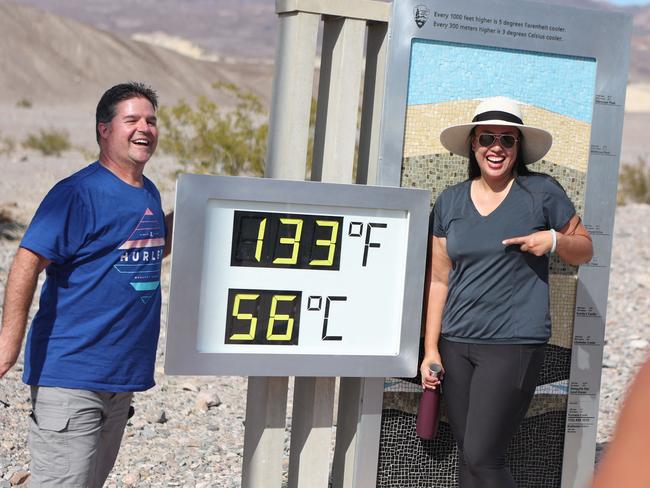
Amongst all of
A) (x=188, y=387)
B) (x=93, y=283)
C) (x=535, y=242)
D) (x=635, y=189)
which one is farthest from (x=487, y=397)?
(x=635, y=189)

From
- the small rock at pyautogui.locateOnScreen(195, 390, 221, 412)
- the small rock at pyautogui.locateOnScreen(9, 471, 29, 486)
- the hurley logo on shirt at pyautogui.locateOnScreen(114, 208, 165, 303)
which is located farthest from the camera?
the small rock at pyautogui.locateOnScreen(195, 390, 221, 412)

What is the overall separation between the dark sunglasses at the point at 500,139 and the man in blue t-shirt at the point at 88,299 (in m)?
1.22

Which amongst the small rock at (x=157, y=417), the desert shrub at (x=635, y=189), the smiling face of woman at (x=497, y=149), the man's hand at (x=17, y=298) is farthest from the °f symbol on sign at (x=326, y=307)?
the desert shrub at (x=635, y=189)

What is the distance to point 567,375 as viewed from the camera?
4.85m

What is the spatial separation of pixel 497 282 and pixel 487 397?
0.43 meters

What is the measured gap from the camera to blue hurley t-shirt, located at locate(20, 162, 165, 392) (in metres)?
3.64

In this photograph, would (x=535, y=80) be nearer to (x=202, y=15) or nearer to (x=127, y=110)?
(x=127, y=110)

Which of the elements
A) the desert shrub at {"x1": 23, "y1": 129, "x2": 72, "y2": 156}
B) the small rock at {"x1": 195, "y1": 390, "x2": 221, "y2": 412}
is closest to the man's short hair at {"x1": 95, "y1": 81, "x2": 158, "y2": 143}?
the small rock at {"x1": 195, "y1": 390, "x2": 221, "y2": 412}

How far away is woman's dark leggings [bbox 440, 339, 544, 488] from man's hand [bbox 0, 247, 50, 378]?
1.57 metres

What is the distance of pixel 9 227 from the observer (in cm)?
1329

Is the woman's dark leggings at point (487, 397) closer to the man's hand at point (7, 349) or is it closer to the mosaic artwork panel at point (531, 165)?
the mosaic artwork panel at point (531, 165)

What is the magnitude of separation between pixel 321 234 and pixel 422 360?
0.73 m

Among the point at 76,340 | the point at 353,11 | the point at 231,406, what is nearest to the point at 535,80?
the point at 353,11

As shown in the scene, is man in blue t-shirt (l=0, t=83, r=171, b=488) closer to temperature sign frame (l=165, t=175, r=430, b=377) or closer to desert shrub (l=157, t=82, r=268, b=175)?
temperature sign frame (l=165, t=175, r=430, b=377)
